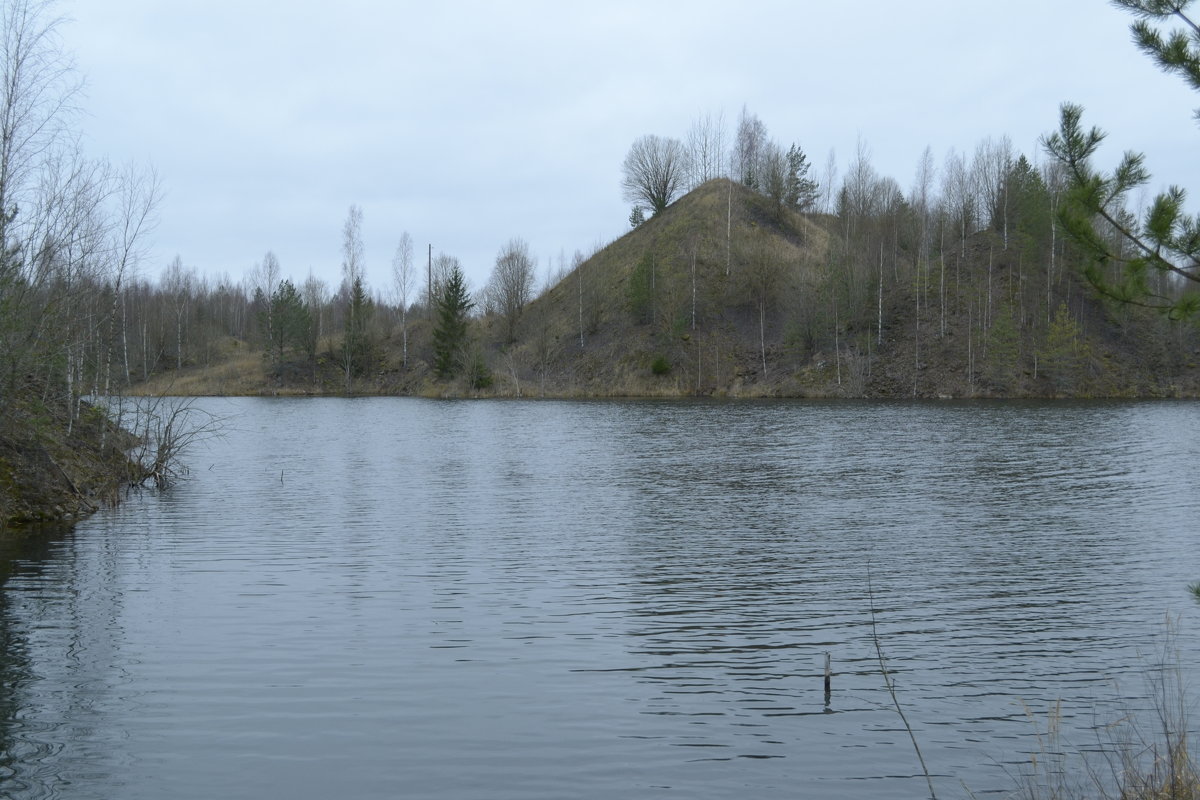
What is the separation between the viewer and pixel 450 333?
102m

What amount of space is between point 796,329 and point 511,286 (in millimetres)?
38035

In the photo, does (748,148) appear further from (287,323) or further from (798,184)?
(287,323)

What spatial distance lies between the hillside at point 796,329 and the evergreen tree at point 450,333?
94.3 inches

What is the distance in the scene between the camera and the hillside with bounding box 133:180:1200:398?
284ft

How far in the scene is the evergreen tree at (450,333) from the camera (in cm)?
10131

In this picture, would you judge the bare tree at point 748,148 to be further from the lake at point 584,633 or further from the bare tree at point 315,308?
the lake at point 584,633

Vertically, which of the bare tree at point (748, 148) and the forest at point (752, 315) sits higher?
the bare tree at point (748, 148)

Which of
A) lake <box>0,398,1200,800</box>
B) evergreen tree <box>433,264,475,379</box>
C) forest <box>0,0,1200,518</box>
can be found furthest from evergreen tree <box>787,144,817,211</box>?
lake <box>0,398,1200,800</box>

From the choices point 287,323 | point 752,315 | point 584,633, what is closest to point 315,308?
point 287,323

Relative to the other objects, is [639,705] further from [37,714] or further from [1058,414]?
[1058,414]

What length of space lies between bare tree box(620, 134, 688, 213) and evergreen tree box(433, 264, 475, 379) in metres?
40.3

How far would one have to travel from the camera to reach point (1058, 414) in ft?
204

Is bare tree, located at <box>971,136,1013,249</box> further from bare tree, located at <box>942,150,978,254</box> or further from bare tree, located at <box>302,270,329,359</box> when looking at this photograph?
bare tree, located at <box>302,270,329,359</box>

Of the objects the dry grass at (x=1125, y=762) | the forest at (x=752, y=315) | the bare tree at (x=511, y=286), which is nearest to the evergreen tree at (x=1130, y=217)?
the dry grass at (x=1125, y=762)
